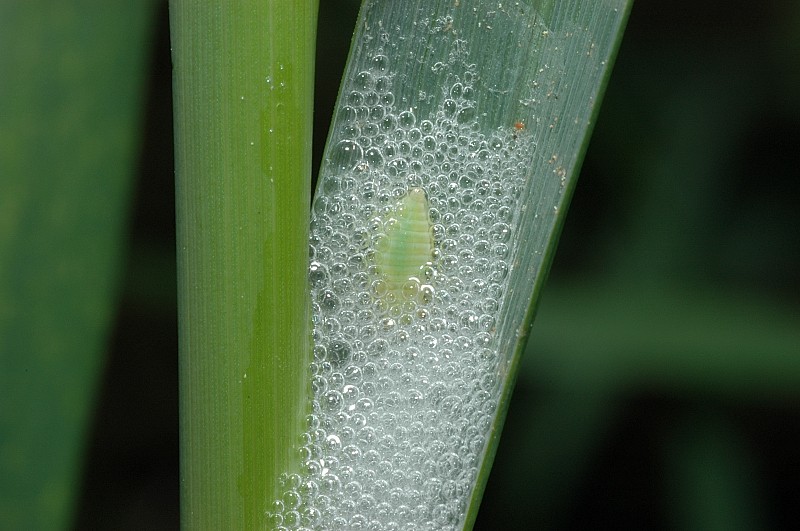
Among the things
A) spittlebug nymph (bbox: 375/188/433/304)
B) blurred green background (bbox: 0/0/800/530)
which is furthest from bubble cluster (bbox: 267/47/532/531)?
blurred green background (bbox: 0/0/800/530)

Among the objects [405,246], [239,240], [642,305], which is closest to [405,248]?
[405,246]

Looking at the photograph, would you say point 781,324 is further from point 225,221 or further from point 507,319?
point 225,221

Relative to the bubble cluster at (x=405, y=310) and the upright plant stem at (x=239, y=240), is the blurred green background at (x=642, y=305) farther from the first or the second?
the upright plant stem at (x=239, y=240)

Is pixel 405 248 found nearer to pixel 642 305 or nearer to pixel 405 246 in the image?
pixel 405 246

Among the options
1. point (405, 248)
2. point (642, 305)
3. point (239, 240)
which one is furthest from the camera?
point (642, 305)

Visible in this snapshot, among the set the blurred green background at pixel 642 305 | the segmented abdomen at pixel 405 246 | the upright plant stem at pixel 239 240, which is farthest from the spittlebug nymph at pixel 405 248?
the blurred green background at pixel 642 305
